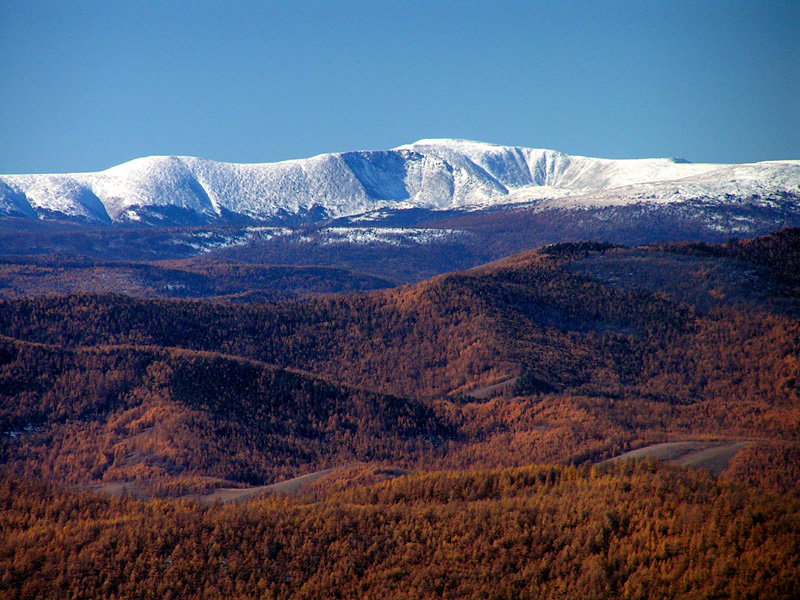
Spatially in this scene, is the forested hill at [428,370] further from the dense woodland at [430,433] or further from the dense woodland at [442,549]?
the dense woodland at [442,549]

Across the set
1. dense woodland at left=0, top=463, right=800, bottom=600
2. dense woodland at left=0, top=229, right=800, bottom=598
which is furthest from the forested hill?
dense woodland at left=0, top=463, right=800, bottom=600

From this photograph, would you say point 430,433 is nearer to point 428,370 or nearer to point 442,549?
point 428,370

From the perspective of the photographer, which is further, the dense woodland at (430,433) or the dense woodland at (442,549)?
the dense woodland at (430,433)

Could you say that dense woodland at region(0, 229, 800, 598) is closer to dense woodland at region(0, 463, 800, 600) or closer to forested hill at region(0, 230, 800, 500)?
dense woodland at region(0, 463, 800, 600)

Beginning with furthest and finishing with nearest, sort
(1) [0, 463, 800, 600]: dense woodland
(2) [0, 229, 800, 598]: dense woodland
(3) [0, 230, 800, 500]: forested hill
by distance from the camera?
(3) [0, 230, 800, 500]: forested hill < (2) [0, 229, 800, 598]: dense woodland < (1) [0, 463, 800, 600]: dense woodland

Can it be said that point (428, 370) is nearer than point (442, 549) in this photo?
No

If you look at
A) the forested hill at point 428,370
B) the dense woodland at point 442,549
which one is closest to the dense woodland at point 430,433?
the dense woodland at point 442,549

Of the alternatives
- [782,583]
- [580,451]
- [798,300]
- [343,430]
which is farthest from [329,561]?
[798,300]

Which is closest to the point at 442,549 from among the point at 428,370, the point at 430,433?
the point at 430,433

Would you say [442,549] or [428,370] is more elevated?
[442,549]
